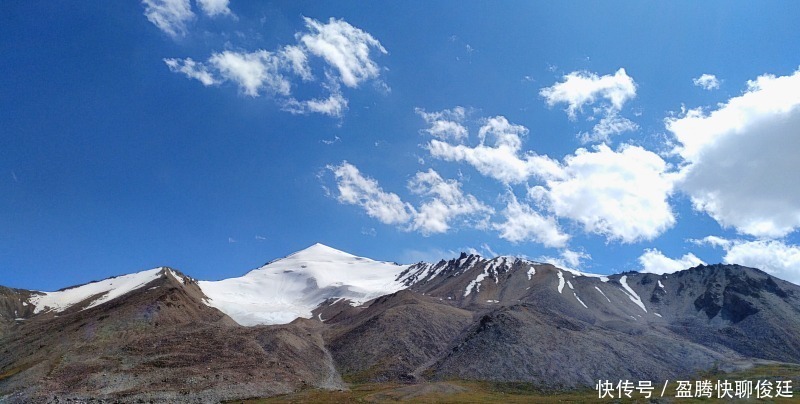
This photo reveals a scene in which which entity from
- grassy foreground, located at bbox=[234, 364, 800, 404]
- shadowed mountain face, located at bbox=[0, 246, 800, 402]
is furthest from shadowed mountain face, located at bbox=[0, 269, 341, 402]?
grassy foreground, located at bbox=[234, 364, 800, 404]

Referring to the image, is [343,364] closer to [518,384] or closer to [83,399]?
[518,384]

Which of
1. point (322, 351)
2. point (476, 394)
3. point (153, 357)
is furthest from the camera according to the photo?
point (322, 351)

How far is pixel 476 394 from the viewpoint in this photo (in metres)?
112

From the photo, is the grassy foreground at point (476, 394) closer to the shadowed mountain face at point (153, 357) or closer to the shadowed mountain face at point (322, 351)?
the shadowed mountain face at point (322, 351)

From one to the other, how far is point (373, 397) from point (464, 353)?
4369cm

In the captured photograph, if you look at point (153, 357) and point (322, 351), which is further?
point (322, 351)

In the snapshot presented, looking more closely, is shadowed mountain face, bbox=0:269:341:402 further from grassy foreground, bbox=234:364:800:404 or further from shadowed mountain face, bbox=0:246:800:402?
grassy foreground, bbox=234:364:800:404

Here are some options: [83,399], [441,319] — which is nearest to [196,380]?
[83,399]

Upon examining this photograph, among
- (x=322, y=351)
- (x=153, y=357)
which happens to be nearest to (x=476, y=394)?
(x=322, y=351)

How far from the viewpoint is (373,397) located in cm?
10581

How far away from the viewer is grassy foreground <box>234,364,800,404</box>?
101000 millimetres

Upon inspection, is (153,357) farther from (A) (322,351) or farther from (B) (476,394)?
(B) (476,394)

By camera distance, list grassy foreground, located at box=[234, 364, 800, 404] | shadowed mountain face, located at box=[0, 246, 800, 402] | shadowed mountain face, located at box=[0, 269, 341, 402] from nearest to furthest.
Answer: shadowed mountain face, located at box=[0, 269, 341, 402]
grassy foreground, located at box=[234, 364, 800, 404]
shadowed mountain face, located at box=[0, 246, 800, 402]

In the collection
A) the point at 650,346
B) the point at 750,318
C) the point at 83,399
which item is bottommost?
the point at 83,399
